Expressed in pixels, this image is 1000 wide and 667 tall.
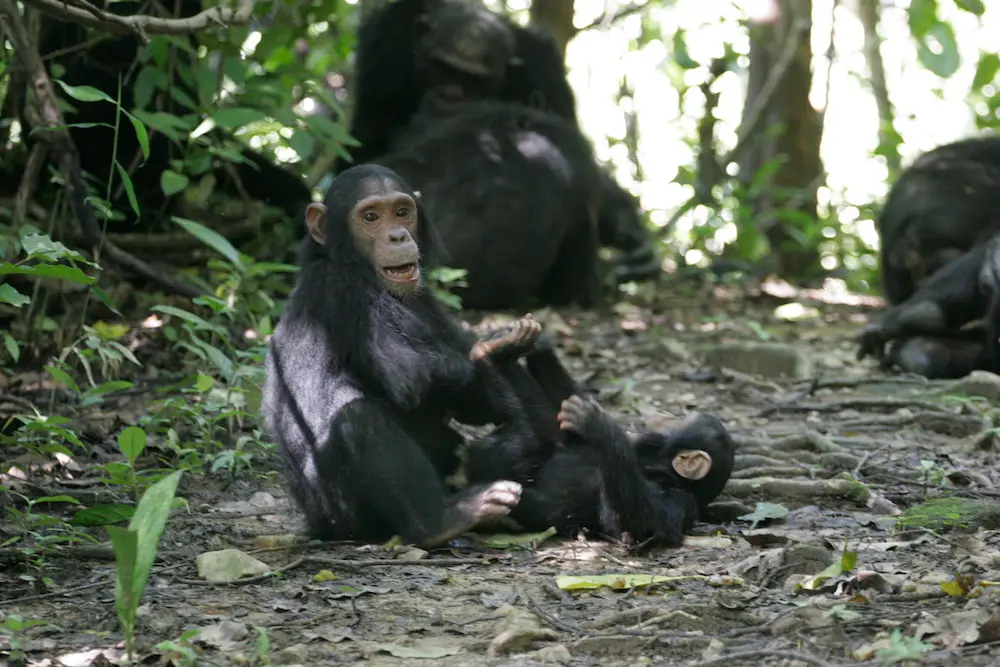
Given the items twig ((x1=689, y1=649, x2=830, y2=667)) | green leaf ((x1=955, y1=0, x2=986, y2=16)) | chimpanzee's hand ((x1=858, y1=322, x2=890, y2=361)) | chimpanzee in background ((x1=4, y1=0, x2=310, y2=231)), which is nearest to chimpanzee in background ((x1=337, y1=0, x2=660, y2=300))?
chimpanzee in background ((x1=4, y1=0, x2=310, y2=231))

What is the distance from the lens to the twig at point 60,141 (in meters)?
4.89

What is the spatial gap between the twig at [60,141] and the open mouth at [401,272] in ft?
5.18

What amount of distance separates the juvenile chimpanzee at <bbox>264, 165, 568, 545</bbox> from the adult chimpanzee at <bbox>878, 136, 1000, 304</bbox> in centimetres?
407

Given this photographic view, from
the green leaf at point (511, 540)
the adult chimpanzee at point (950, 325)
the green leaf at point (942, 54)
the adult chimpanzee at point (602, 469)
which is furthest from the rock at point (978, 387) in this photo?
the green leaf at point (511, 540)

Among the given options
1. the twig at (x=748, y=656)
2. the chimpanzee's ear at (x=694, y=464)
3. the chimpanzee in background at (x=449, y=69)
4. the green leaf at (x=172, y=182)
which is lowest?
the twig at (x=748, y=656)

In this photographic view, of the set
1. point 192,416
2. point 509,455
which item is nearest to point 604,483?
point 509,455

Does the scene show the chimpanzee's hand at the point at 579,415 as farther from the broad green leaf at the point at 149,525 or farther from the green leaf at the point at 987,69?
the green leaf at the point at 987,69

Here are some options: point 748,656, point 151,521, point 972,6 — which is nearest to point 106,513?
point 151,521

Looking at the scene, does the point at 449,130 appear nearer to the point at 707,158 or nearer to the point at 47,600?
the point at 707,158

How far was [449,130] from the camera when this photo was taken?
754 centimetres

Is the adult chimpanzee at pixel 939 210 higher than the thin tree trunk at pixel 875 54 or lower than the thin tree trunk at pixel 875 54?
lower

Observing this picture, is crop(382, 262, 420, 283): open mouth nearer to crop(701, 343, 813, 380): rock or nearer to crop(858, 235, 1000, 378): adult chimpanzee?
crop(701, 343, 813, 380): rock

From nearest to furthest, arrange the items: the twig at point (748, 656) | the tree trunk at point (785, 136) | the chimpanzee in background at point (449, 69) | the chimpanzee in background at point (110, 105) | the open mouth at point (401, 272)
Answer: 1. the twig at point (748, 656)
2. the open mouth at point (401, 272)
3. the chimpanzee in background at point (110, 105)
4. the chimpanzee in background at point (449, 69)
5. the tree trunk at point (785, 136)

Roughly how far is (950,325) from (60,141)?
463cm
